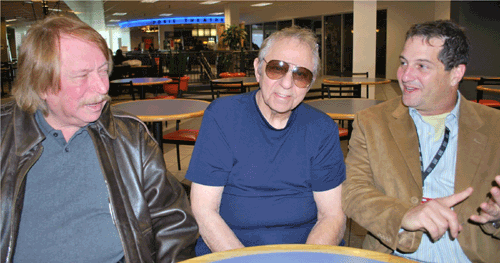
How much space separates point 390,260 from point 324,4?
1538cm

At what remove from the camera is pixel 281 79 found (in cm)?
163

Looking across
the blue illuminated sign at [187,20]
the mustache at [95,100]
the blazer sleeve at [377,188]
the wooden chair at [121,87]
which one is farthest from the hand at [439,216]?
the blue illuminated sign at [187,20]

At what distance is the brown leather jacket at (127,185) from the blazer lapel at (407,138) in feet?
2.87

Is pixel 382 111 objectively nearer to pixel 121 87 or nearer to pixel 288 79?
pixel 288 79

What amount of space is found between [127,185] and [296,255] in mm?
647

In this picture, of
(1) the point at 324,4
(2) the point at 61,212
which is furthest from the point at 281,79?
(1) the point at 324,4

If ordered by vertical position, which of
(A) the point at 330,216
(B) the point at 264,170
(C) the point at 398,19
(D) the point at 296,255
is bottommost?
(A) the point at 330,216

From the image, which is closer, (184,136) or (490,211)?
(490,211)

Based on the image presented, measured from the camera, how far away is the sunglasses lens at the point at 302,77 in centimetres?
163

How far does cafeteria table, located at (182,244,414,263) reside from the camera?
1023 mm

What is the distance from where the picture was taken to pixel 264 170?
1.61m

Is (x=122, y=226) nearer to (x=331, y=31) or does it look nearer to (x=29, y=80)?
(x=29, y=80)

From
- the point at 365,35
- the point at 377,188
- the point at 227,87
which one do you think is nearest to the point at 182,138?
the point at 377,188

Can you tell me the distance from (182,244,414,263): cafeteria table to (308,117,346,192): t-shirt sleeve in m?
0.57
